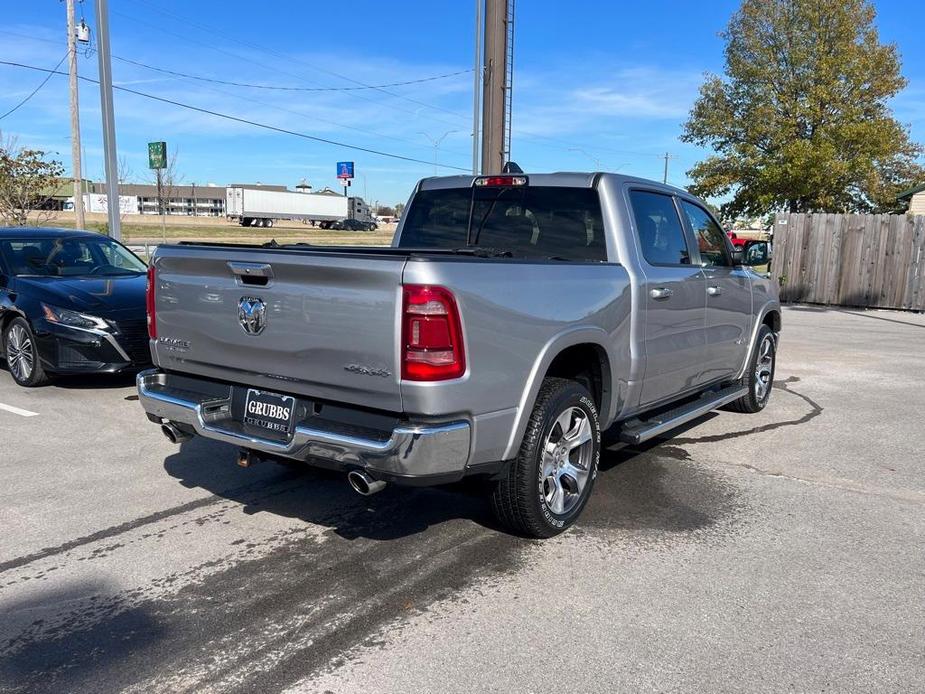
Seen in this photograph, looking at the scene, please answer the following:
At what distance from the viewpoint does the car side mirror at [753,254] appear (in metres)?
6.64

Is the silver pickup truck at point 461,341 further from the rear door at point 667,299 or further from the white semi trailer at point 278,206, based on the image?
the white semi trailer at point 278,206

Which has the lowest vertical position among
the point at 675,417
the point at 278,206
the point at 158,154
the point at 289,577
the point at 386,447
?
the point at 289,577

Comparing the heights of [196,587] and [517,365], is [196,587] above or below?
below

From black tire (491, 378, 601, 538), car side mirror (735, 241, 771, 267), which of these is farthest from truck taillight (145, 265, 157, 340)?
car side mirror (735, 241, 771, 267)

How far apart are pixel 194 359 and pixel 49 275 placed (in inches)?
207

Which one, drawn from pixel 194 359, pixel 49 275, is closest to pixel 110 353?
pixel 49 275

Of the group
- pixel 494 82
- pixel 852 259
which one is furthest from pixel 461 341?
pixel 852 259

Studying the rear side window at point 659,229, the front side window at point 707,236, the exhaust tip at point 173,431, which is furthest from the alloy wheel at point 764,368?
the exhaust tip at point 173,431

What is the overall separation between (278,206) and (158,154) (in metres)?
60.1

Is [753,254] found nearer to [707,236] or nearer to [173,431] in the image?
[707,236]

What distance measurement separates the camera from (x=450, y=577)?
12.6 feet

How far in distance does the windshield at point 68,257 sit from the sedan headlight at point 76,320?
1.17 m

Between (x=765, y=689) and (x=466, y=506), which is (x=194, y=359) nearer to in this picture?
(x=466, y=506)

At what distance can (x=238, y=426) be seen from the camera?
4.10 m
